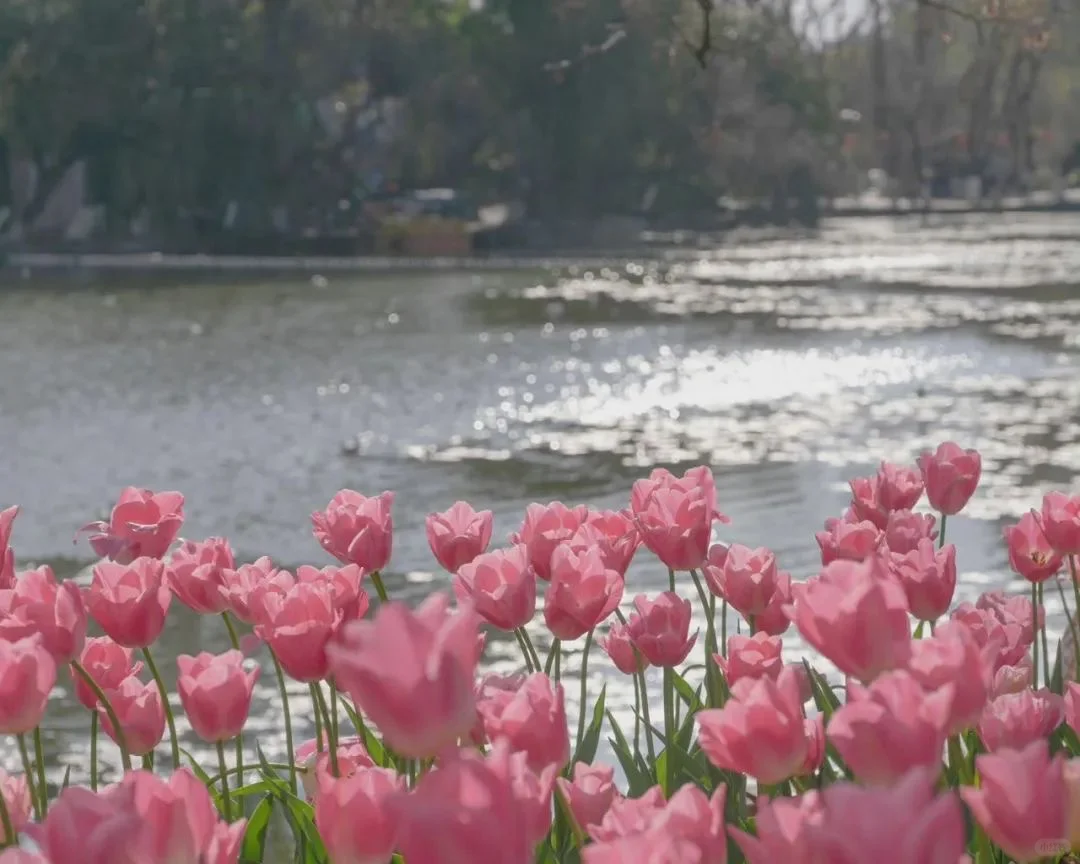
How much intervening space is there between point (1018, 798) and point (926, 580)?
31.5 inches

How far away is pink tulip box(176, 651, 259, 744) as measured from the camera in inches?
79.4

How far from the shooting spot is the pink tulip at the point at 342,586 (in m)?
2.02

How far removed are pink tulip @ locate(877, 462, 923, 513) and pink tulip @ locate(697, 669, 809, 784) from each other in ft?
3.43

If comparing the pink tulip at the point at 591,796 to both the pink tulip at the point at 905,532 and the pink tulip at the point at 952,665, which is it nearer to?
the pink tulip at the point at 952,665

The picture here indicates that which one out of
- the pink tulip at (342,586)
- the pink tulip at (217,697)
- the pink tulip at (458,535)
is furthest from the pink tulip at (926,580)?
the pink tulip at (217,697)

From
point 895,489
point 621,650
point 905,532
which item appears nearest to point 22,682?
point 621,650

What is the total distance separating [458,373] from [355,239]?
24116 mm

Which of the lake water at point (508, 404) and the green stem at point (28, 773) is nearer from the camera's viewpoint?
the green stem at point (28, 773)

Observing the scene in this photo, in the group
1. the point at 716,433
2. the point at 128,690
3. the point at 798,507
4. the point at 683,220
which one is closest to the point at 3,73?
the point at 683,220

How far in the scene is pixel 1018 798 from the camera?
56.9 inches

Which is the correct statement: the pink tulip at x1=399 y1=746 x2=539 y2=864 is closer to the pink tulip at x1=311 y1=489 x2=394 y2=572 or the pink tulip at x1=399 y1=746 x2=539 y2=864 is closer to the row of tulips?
the row of tulips

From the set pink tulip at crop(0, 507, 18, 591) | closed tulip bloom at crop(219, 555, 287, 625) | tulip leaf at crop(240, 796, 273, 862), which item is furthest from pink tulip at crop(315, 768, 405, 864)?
pink tulip at crop(0, 507, 18, 591)

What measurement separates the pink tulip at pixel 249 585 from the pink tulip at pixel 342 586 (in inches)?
0.4

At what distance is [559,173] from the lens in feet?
155
